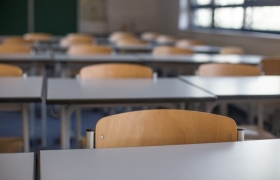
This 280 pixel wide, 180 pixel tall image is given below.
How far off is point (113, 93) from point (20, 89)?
51 centimetres

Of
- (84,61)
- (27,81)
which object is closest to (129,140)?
(27,81)

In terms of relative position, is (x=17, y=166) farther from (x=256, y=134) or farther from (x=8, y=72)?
(x=256, y=134)

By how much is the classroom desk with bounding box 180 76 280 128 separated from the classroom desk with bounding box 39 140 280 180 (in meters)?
0.92

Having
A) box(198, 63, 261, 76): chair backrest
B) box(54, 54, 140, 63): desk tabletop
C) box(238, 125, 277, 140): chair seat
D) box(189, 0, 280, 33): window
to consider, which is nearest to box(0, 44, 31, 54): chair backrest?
box(54, 54, 140, 63): desk tabletop

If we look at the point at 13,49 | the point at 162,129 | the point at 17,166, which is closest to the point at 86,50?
the point at 13,49

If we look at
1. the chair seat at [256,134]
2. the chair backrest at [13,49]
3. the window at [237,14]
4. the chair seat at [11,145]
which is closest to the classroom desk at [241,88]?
the chair seat at [256,134]

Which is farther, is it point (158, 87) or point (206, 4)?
point (206, 4)

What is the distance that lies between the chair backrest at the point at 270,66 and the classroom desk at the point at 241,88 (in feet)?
2.47

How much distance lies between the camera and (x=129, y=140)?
145 centimetres

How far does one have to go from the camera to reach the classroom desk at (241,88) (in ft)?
7.56

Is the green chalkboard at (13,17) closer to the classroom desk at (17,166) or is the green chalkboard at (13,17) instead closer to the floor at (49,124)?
the floor at (49,124)

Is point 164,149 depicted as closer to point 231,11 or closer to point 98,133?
point 98,133

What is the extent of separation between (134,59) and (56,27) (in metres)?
6.24

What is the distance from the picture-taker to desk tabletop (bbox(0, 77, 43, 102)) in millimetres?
2119
